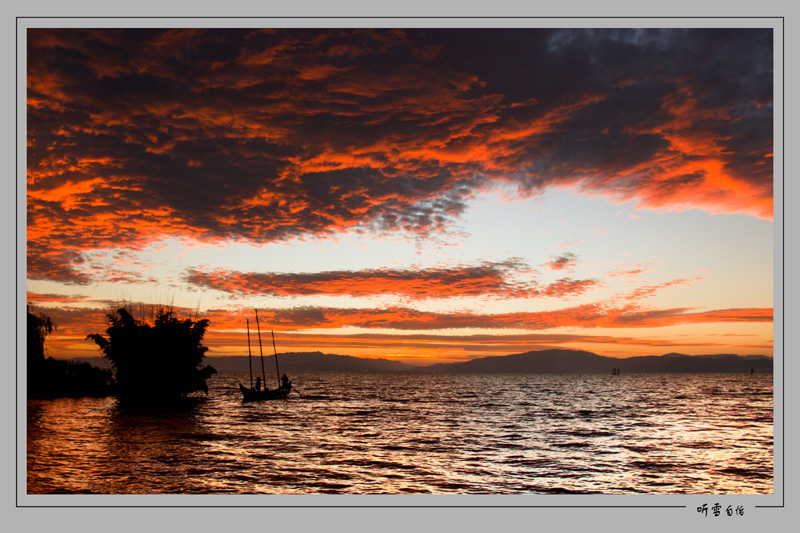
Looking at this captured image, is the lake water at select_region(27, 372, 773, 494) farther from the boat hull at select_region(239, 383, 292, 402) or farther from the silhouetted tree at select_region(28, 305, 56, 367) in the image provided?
the boat hull at select_region(239, 383, 292, 402)

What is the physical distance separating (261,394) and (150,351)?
19.8 metres

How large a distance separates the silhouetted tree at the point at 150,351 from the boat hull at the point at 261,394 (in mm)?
10674

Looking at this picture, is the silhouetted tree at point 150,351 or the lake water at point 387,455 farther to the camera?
the silhouetted tree at point 150,351

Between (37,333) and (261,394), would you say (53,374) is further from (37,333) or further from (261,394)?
(261,394)

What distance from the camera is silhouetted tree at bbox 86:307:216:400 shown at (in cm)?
6888

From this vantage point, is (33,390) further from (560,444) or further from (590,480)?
(590,480)

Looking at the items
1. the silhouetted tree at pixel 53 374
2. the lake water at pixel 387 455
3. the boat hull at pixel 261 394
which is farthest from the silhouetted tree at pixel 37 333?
the boat hull at pixel 261 394

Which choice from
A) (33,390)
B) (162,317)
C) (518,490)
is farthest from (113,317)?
(518,490)

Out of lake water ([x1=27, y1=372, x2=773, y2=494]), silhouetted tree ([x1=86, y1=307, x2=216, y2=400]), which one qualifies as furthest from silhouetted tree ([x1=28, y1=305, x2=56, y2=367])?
lake water ([x1=27, y1=372, x2=773, y2=494])

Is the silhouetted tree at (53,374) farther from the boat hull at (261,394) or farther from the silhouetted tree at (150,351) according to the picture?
the boat hull at (261,394)

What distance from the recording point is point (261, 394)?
273 feet

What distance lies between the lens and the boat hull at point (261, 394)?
8085cm

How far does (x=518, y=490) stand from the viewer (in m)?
22.7

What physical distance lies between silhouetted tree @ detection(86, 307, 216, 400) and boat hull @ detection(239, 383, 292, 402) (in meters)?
10.7
